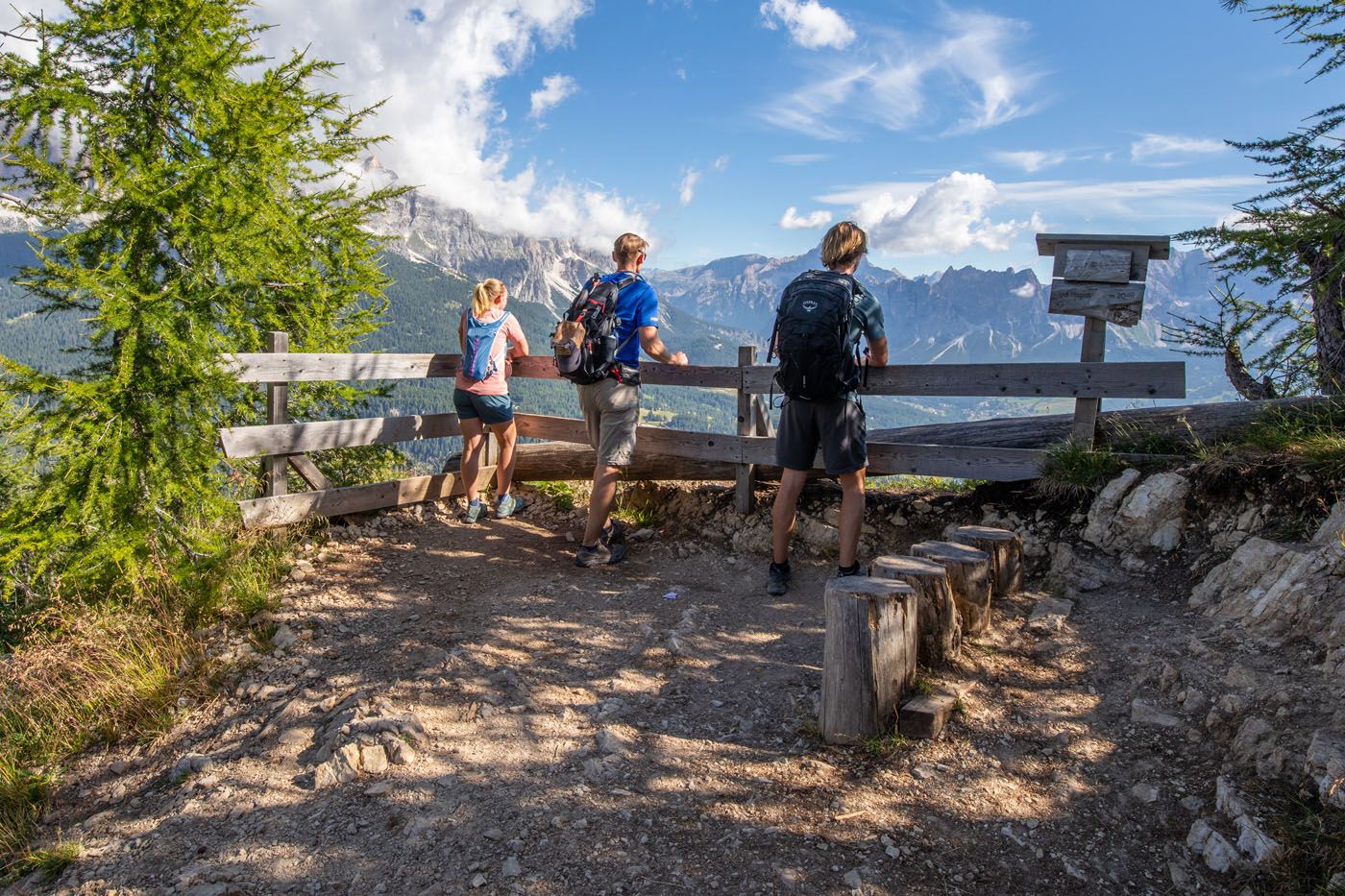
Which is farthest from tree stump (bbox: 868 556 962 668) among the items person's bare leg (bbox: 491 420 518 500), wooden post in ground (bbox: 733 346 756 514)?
person's bare leg (bbox: 491 420 518 500)

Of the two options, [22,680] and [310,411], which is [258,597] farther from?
[310,411]

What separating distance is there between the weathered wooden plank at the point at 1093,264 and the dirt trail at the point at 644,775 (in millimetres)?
2445

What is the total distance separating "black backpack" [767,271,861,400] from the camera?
505 centimetres

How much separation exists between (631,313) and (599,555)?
2052 millimetres

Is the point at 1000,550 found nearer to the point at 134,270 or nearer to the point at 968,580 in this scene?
the point at 968,580

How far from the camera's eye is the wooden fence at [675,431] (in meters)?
6.07

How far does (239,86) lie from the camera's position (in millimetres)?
7059

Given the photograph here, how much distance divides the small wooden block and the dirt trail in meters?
0.08

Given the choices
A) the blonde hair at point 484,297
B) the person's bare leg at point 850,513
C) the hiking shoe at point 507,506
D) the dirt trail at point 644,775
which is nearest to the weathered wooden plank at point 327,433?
the hiking shoe at point 507,506

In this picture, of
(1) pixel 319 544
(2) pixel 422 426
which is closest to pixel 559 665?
(1) pixel 319 544

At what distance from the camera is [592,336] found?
612 cm

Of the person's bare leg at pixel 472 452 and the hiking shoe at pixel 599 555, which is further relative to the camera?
the person's bare leg at pixel 472 452

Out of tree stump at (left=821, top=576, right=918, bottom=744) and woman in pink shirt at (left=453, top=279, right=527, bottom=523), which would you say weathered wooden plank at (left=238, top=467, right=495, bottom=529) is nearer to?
woman in pink shirt at (left=453, top=279, right=527, bottom=523)

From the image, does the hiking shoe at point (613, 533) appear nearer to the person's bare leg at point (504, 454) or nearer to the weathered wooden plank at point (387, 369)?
the person's bare leg at point (504, 454)
